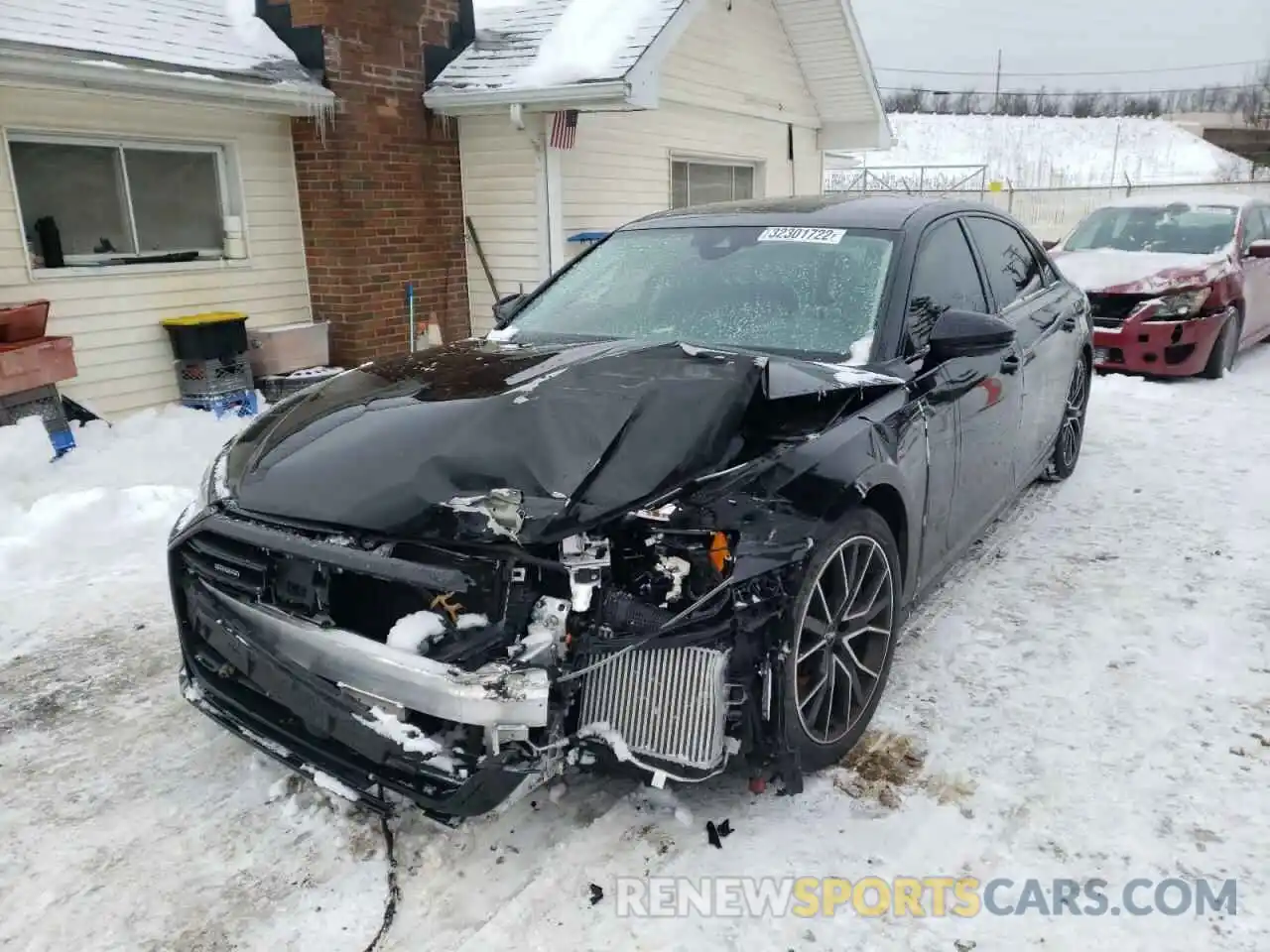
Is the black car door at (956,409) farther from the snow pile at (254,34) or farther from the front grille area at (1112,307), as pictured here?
the snow pile at (254,34)

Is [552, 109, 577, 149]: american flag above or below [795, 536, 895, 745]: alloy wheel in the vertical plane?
above

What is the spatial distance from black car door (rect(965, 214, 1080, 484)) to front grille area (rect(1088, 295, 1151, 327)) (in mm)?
3526

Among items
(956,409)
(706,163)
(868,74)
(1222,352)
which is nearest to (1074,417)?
(956,409)

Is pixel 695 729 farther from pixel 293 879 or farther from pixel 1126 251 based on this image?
pixel 1126 251

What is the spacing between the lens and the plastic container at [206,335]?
7332 millimetres

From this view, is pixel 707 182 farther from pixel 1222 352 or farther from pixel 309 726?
pixel 309 726

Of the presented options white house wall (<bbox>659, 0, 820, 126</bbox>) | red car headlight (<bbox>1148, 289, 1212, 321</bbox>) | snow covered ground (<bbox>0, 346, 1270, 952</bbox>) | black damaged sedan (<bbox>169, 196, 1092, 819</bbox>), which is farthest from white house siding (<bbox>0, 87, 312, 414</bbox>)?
red car headlight (<bbox>1148, 289, 1212, 321</bbox>)

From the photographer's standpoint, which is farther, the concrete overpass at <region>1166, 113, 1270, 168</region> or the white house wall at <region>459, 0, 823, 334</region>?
the concrete overpass at <region>1166, 113, 1270, 168</region>

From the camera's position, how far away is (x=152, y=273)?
7.41 meters

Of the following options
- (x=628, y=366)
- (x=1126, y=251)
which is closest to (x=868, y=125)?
(x=1126, y=251)

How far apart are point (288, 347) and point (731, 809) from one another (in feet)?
22.1

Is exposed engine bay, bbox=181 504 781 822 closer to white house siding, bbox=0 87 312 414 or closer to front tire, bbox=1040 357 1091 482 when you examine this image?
front tire, bbox=1040 357 1091 482

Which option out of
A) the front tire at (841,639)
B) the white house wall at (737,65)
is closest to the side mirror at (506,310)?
the front tire at (841,639)

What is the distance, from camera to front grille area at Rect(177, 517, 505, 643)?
2281 mm
